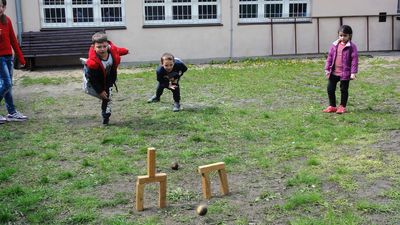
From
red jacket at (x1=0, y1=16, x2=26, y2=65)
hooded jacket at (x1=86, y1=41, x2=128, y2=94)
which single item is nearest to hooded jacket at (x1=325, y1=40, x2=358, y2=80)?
hooded jacket at (x1=86, y1=41, x2=128, y2=94)

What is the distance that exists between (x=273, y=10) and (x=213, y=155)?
40.2 ft

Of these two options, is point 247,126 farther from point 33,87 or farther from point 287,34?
point 287,34

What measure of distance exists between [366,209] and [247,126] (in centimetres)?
341

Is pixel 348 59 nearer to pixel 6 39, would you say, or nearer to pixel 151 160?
pixel 151 160

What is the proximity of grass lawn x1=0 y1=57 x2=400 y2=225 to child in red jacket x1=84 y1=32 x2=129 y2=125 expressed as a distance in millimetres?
507

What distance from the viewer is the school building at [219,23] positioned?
16422mm

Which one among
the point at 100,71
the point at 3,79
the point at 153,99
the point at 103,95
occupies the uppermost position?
the point at 100,71

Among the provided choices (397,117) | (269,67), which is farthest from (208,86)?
(397,117)

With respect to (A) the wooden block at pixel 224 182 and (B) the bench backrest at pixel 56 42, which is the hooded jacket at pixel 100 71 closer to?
(A) the wooden block at pixel 224 182

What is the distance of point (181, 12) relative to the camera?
1716 centimetres

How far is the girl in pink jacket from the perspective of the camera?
340 inches

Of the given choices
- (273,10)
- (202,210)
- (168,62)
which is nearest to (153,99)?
(168,62)

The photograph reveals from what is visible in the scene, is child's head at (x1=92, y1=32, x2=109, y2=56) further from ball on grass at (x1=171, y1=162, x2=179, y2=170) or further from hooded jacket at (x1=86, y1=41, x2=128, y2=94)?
ball on grass at (x1=171, y1=162, x2=179, y2=170)

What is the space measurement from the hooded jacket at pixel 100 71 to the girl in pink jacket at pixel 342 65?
10.9 feet
